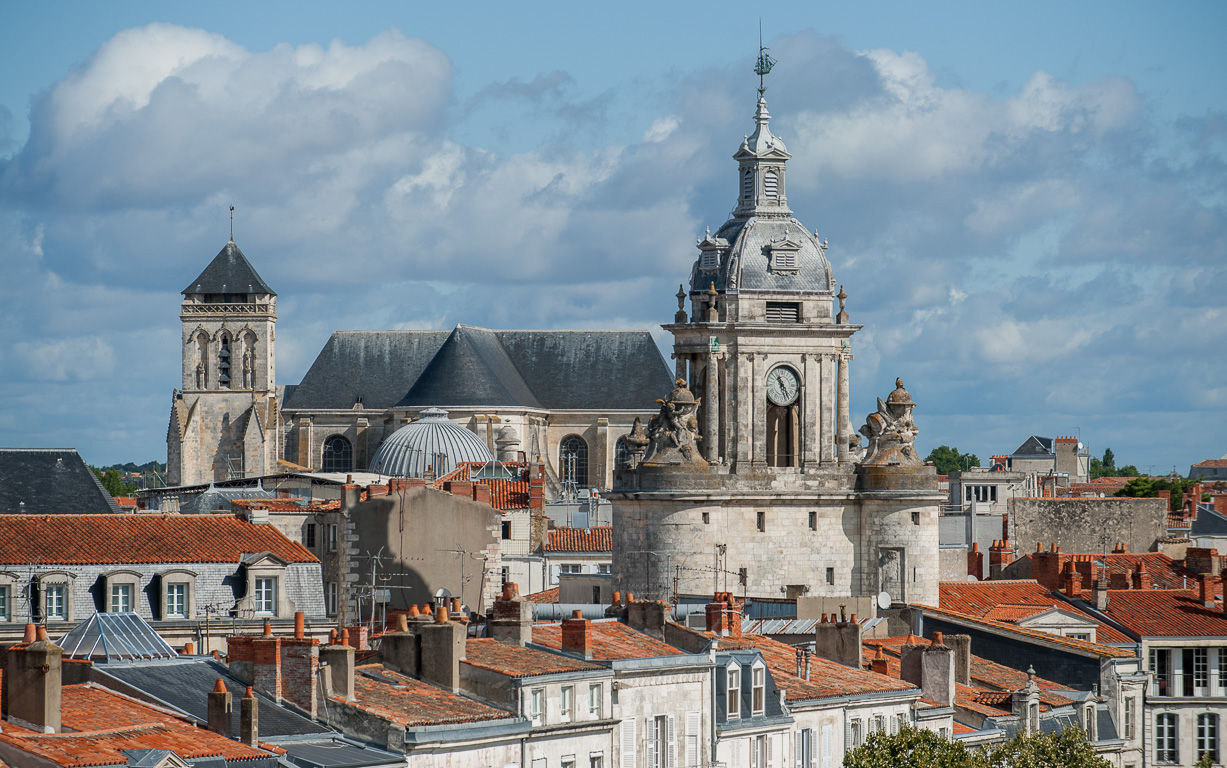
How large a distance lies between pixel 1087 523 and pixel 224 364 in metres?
51.0

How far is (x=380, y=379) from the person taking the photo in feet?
352

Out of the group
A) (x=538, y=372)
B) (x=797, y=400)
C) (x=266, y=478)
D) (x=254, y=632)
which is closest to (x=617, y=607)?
(x=254, y=632)

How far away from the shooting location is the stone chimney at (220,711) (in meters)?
23.2

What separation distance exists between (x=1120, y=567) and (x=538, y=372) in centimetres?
5130

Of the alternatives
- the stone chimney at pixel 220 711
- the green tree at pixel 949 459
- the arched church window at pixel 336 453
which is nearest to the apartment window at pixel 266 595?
the stone chimney at pixel 220 711

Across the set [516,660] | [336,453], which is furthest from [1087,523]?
[516,660]

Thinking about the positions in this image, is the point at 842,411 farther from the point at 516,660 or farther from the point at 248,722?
Result: the point at 248,722

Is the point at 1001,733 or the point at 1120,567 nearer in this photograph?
the point at 1001,733

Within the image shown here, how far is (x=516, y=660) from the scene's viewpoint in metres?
27.6

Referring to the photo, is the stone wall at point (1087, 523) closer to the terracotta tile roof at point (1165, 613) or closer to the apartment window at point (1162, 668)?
the terracotta tile roof at point (1165, 613)

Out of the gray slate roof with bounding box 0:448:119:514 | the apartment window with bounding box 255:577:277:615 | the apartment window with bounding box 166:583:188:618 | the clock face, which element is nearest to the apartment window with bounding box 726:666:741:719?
the apartment window with bounding box 255:577:277:615

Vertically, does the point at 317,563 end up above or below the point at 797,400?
below

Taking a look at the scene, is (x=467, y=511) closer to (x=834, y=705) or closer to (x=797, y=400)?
(x=797, y=400)

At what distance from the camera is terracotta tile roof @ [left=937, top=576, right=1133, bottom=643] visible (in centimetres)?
4631
